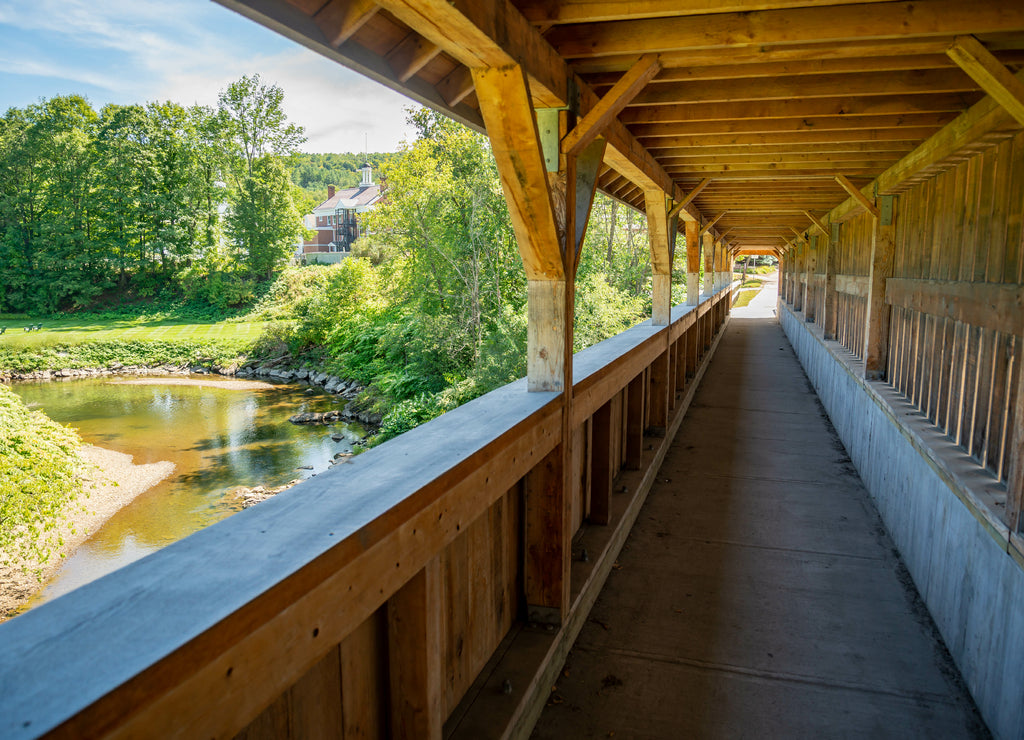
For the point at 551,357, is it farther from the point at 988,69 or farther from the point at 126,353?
the point at 126,353

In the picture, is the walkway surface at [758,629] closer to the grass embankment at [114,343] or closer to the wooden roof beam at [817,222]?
the wooden roof beam at [817,222]

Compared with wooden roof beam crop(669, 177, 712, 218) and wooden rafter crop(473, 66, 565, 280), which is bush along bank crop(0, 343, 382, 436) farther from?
wooden rafter crop(473, 66, 565, 280)

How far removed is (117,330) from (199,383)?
9098 mm

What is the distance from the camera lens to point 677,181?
8469 mm

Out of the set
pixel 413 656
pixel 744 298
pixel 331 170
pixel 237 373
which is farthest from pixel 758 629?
pixel 331 170

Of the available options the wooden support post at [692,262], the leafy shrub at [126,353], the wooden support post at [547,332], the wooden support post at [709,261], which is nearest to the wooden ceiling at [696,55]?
the wooden support post at [547,332]

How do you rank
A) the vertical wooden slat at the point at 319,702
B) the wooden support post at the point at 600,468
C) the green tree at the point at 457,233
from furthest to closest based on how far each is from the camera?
the green tree at the point at 457,233, the wooden support post at the point at 600,468, the vertical wooden slat at the point at 319,702

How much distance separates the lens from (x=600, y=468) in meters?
4.65

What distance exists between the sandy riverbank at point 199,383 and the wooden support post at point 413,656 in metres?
27.3

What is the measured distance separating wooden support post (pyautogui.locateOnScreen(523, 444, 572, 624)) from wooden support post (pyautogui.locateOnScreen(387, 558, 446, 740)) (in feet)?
4.31

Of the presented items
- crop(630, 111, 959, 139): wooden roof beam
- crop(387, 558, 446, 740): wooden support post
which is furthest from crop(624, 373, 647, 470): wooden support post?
crop(387, 558, 446, 740): wooden support post

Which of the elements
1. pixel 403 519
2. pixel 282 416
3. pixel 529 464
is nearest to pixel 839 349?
pixel 529 464

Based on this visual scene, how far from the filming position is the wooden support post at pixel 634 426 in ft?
19.1

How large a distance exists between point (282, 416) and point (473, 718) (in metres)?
21.1
